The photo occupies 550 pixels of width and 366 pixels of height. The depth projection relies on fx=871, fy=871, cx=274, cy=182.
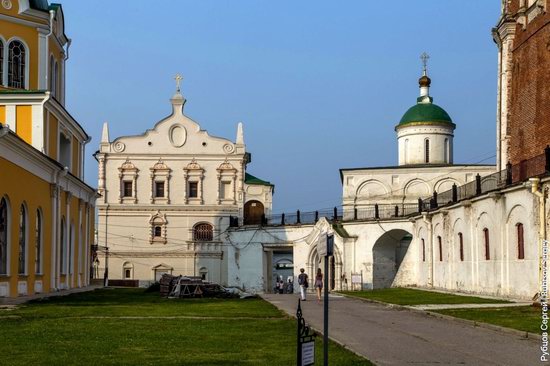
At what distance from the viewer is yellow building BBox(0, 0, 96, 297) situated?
30578mm

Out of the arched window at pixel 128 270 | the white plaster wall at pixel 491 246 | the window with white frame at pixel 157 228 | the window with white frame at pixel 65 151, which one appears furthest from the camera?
the window with white frame at pixel 157 228

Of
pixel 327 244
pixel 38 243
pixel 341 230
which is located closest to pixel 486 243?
pixel 38 243

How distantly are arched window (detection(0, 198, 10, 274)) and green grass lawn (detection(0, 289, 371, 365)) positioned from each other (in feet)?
21.0

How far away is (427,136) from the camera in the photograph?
5944cm

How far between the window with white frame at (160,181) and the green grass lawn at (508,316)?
44.8 meters

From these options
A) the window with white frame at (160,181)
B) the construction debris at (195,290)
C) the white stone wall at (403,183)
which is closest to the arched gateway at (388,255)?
the white stone wall at (403,183)

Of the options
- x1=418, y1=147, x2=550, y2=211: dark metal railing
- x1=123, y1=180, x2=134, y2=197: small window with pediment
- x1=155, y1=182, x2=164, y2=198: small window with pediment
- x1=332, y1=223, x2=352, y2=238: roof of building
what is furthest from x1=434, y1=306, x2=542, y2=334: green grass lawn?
x1=123, y1=180, x2=134, y2=197: small window with pediment

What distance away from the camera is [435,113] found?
5966 centimetres

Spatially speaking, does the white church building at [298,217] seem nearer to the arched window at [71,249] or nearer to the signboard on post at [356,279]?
the signboard on post at [356,279]

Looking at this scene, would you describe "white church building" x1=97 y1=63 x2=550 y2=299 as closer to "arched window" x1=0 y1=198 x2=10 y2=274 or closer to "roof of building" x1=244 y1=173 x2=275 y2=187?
"roof of building" x1=244 y1=173 x2=275 y2=187

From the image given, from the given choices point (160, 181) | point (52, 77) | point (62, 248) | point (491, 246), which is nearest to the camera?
point (491, 246)

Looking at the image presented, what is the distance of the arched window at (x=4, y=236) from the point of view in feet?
98.1

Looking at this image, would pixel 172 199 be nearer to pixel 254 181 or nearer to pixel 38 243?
pixel 254 181

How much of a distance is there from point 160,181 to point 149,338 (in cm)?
5124
